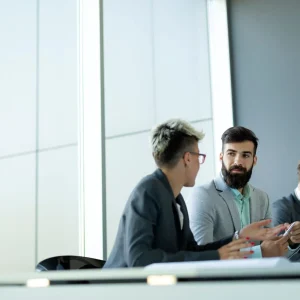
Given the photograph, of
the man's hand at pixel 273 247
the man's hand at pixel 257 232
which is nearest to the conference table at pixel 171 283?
the man's hand at pixel 257 232

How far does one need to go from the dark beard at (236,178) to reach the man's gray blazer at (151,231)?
1053 millimetres

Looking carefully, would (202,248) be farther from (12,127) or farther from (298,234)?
(12,127)

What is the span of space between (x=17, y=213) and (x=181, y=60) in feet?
7.63

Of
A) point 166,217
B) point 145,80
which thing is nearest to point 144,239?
point 166,217

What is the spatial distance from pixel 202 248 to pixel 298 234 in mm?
783

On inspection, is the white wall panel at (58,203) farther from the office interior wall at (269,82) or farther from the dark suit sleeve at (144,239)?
the office interior wall at (269,82)

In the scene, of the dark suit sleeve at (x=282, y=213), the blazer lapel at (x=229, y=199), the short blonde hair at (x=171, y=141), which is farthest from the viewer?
the dark suit sleeve at (x=282, y=213)

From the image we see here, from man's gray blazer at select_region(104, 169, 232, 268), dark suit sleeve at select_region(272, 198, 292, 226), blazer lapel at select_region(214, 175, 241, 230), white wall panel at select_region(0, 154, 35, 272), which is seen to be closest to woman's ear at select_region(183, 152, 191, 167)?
man's gray blazer at select_region(104, 169, 232, 268)

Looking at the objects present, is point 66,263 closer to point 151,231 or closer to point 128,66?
point 151,231

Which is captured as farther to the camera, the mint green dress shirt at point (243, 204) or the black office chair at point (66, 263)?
the mint green dress shirt at point (243, 204)

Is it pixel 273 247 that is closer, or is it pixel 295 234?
pixel 273 247

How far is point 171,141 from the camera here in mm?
2650

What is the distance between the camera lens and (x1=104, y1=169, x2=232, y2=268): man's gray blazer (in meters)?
2.18

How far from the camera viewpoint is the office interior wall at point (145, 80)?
445cm
